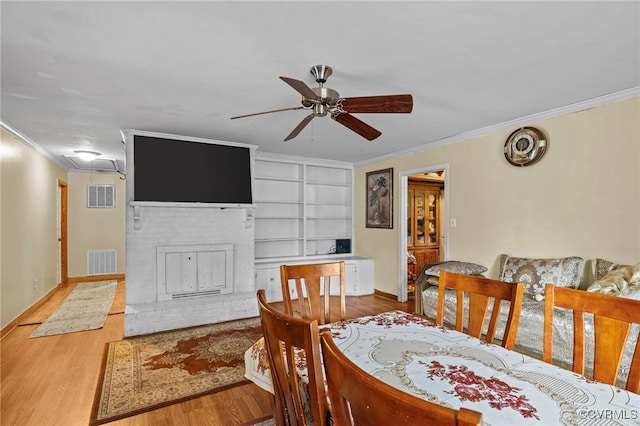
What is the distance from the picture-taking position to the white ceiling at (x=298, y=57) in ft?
5.61

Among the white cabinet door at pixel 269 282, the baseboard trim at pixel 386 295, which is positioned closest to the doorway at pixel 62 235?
the white cabinet door at pixel 269 282

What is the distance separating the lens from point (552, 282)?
3025mm

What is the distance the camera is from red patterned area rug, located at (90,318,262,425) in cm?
239

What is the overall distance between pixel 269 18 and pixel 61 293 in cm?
627

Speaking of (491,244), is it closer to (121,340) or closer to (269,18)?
(269,18)

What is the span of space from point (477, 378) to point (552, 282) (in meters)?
2.43

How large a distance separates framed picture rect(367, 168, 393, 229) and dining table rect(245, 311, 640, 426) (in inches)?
151

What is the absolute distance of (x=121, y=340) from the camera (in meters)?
3.60

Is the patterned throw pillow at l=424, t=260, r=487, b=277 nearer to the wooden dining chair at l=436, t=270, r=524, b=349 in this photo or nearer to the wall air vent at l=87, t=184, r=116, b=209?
the wooden dining chair at l=436, t=270, r=524, b=349

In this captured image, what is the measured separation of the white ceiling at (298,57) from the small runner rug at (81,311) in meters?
2.41

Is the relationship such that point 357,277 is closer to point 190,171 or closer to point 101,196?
point 190,171

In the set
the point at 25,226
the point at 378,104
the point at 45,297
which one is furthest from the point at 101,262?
the point at 378,104

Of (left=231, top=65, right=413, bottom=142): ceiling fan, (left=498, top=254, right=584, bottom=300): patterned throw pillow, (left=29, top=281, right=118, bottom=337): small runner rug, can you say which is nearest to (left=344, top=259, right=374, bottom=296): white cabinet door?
(left=498, top=254, right=584, bottom=300): patterned throw pillow

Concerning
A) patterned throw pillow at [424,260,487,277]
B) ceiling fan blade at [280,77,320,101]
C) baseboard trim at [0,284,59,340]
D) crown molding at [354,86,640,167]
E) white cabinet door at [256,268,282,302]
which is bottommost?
baseboard trim at [0,284,59,340]
